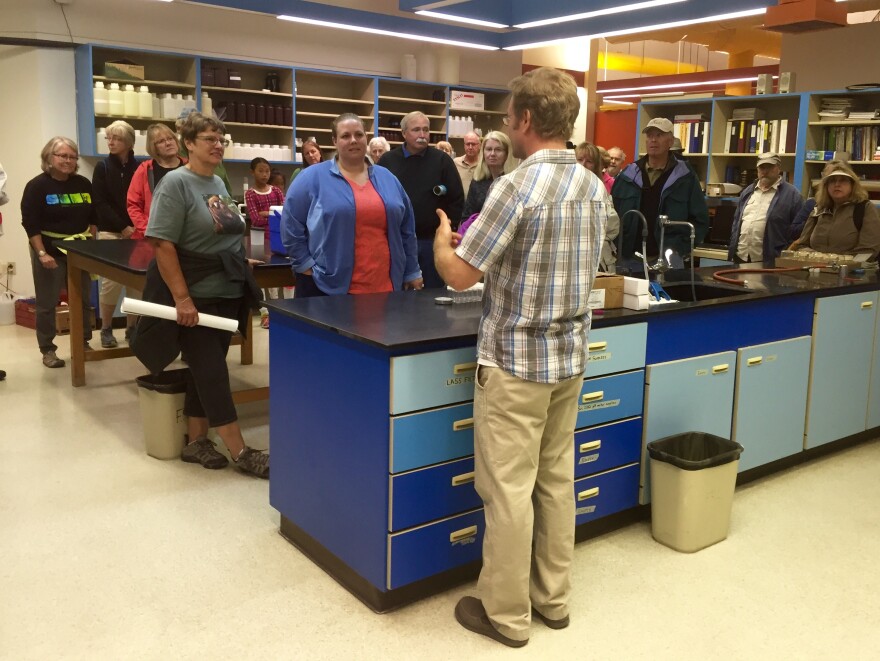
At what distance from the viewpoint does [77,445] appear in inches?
161

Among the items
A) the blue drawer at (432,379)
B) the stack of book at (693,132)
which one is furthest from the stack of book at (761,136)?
the blue drawer at (432,379)

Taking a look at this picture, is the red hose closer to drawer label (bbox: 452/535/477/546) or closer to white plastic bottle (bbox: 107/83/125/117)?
drawer label (bbox: 452/535/477/546)

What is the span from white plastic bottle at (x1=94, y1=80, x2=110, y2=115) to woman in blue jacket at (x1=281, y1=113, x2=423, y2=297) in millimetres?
4078

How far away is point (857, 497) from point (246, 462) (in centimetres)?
280

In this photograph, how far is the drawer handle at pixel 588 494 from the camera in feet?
10.0

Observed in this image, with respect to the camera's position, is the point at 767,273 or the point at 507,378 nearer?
the point at 507,378

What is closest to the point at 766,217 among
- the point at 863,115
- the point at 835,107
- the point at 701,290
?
the point at 863,115

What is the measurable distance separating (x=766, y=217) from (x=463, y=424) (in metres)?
4.54

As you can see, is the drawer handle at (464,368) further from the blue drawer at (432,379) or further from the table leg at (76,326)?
the table leg at (76,326)

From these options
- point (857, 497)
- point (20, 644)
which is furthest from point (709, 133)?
point (20, 644)

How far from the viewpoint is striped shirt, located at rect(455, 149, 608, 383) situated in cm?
223

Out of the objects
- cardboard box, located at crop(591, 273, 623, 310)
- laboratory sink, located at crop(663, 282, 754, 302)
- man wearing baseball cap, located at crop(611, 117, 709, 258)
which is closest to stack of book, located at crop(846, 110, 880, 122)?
man wearing baseball cap, located at crop(611, 117, 709, 258)

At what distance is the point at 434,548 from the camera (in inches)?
104

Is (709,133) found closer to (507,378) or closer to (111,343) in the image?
(111,343)
